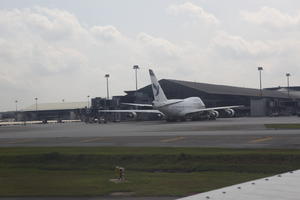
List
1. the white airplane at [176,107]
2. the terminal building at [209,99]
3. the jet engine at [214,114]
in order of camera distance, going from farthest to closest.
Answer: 1. the terminal building at [209,99]
2. the jet engine at [214,114]
3. the white airplane at [176,107]

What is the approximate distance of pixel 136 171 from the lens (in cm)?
2381

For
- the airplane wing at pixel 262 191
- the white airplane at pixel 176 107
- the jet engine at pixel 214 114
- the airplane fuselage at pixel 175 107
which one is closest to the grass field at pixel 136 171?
the airplane wing at pixel 262 191

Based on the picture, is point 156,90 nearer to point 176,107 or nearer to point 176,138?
point 176,107

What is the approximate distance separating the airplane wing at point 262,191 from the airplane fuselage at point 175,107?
89925mm

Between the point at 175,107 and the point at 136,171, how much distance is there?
76.1 m

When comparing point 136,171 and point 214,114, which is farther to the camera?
point 214,114

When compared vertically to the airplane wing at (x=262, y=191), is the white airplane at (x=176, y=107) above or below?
above

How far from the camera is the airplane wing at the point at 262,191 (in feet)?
18.0

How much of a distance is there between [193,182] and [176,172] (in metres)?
4.17

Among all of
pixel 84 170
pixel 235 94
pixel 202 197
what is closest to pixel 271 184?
pixel 202 197

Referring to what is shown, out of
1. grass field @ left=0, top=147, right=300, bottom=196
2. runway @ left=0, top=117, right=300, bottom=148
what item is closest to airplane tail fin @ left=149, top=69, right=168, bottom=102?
runway @ left=0, top=117, right=300, bottom=148

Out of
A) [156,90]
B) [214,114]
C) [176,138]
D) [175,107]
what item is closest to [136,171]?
[176,138]

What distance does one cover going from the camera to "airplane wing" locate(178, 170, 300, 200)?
550 centimetres

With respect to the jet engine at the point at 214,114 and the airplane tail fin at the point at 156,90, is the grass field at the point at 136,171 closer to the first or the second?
the airplane tail fin at the point at 156,90
